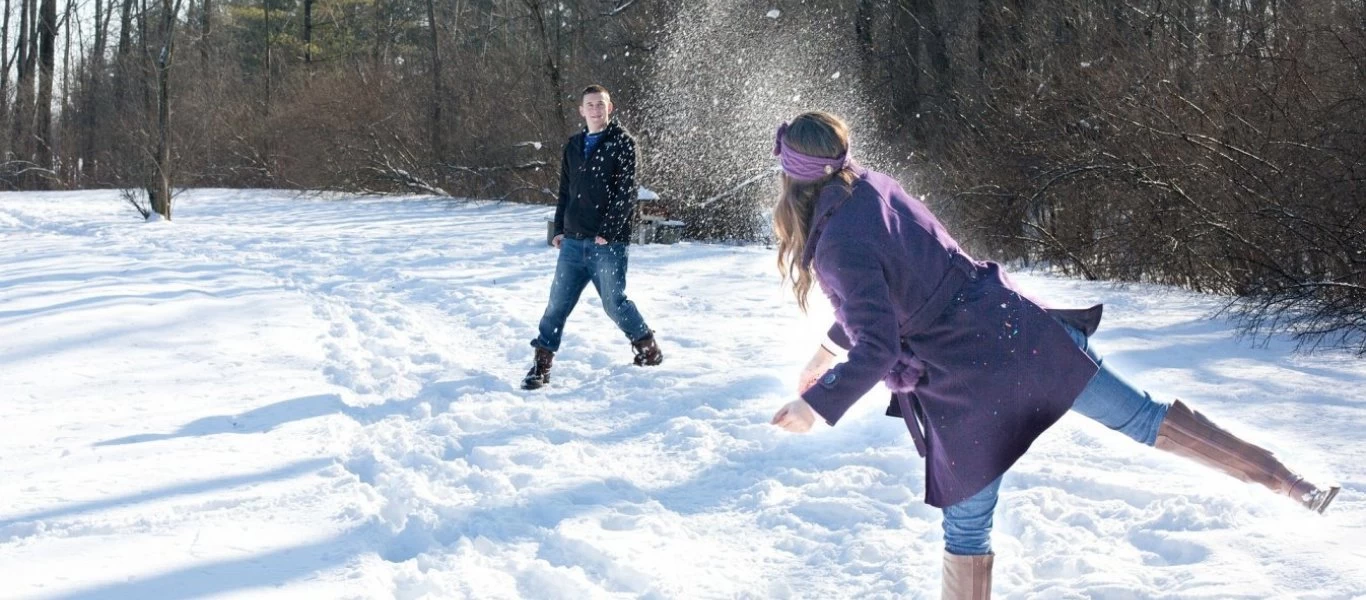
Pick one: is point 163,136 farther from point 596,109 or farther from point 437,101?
point 596,109

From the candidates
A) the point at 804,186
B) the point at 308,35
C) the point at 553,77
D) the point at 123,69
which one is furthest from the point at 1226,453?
the point at 308,35

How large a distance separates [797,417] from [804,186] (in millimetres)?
613

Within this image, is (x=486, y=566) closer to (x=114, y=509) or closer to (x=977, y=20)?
(x=114, y=509)

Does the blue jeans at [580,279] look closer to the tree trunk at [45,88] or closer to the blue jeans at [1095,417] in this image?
the blue jeans at [1095,417]

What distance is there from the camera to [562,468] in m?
4.89

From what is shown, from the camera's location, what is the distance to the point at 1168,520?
3.83 metres

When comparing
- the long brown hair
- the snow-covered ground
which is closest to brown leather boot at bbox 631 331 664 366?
the snow-covered ground

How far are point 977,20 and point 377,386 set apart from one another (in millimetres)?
12388

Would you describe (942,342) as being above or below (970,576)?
above

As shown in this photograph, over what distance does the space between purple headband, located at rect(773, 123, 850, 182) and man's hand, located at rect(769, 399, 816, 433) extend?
590 mm

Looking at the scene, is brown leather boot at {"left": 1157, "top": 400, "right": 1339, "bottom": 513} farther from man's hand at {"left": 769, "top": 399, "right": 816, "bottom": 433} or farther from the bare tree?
the bare tree

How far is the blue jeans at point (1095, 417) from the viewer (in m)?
2.77

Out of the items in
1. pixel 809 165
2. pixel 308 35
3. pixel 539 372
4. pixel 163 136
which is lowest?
pixel 539 372

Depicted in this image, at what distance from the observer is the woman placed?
2631 mm
